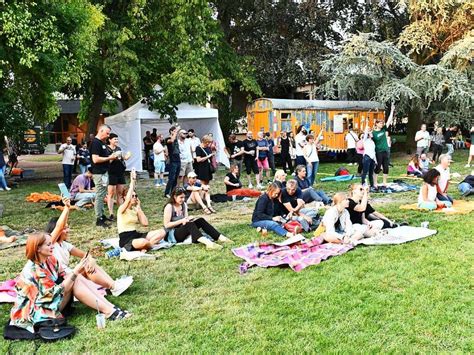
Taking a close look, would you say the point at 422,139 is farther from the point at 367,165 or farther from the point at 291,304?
the point at 291,304

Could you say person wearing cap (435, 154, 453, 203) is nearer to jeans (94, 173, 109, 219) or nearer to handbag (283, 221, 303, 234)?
handbag (283, 221, 303, 234)

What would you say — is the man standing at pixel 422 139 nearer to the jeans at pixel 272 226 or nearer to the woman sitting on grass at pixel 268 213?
the woman sitting on grass at pixel 268 213

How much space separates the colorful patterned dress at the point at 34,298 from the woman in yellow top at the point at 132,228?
251cm

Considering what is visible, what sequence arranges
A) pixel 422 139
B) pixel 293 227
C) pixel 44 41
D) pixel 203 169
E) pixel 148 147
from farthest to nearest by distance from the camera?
pixel 148 147
pixel 422 139
pixel 203 169
pixel 44 41
pixel 293 227

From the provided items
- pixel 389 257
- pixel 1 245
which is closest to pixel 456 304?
pixel 389 257

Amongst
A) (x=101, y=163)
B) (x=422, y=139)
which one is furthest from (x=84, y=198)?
(x=422, y=139)

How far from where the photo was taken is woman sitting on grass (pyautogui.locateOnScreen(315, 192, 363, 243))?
695 centimetres

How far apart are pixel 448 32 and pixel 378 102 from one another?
3.98 meters

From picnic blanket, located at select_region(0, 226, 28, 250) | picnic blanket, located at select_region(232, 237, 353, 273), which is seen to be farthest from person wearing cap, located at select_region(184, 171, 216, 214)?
picnic blanket, located at select_region(232, 237, 353, 273)

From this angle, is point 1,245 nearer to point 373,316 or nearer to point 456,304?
point 373,316

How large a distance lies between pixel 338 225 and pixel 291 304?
8.83ft

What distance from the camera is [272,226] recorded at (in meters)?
8.00

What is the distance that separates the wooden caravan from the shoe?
1576 cm

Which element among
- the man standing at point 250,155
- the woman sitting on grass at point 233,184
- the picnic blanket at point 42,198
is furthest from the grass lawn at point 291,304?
the man standing at point 250,155
